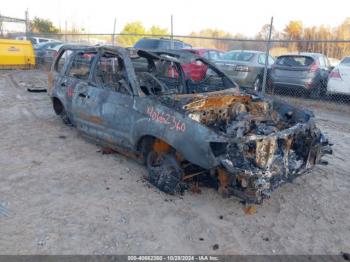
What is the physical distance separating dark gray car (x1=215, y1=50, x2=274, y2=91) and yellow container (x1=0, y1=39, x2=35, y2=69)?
987 centimetres

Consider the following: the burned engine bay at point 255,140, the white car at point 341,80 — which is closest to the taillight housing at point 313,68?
the white car at point 341,80

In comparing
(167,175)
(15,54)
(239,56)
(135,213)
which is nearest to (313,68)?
(239,56)

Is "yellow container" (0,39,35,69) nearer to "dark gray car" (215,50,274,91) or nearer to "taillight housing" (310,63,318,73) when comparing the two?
"dark gray car" (215,50,274,91)

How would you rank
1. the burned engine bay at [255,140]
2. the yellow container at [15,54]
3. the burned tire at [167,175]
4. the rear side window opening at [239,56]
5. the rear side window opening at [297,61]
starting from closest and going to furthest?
the burned engine bay at [255,140] → the burned tire at [167,175] → the rear side window opening at [297,61] → the rear side window opening at [239,56] → the yellow container at [15,54]

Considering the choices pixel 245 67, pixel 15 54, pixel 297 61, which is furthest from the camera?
pixel 15 54

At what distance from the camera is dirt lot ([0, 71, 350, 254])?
129 inches

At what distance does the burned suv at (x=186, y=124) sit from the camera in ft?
11.9

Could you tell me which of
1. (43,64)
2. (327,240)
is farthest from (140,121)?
(43,64)

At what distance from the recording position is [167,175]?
4.20m

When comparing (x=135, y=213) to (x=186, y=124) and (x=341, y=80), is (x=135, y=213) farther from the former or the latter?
(x=341, y=80)

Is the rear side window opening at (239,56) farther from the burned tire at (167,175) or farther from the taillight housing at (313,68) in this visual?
the burned tire at (167,175)

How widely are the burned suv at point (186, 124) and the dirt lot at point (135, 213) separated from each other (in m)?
0.33

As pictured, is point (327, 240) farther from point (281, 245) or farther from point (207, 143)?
point (207, 143)

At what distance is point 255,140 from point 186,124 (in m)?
0.76
